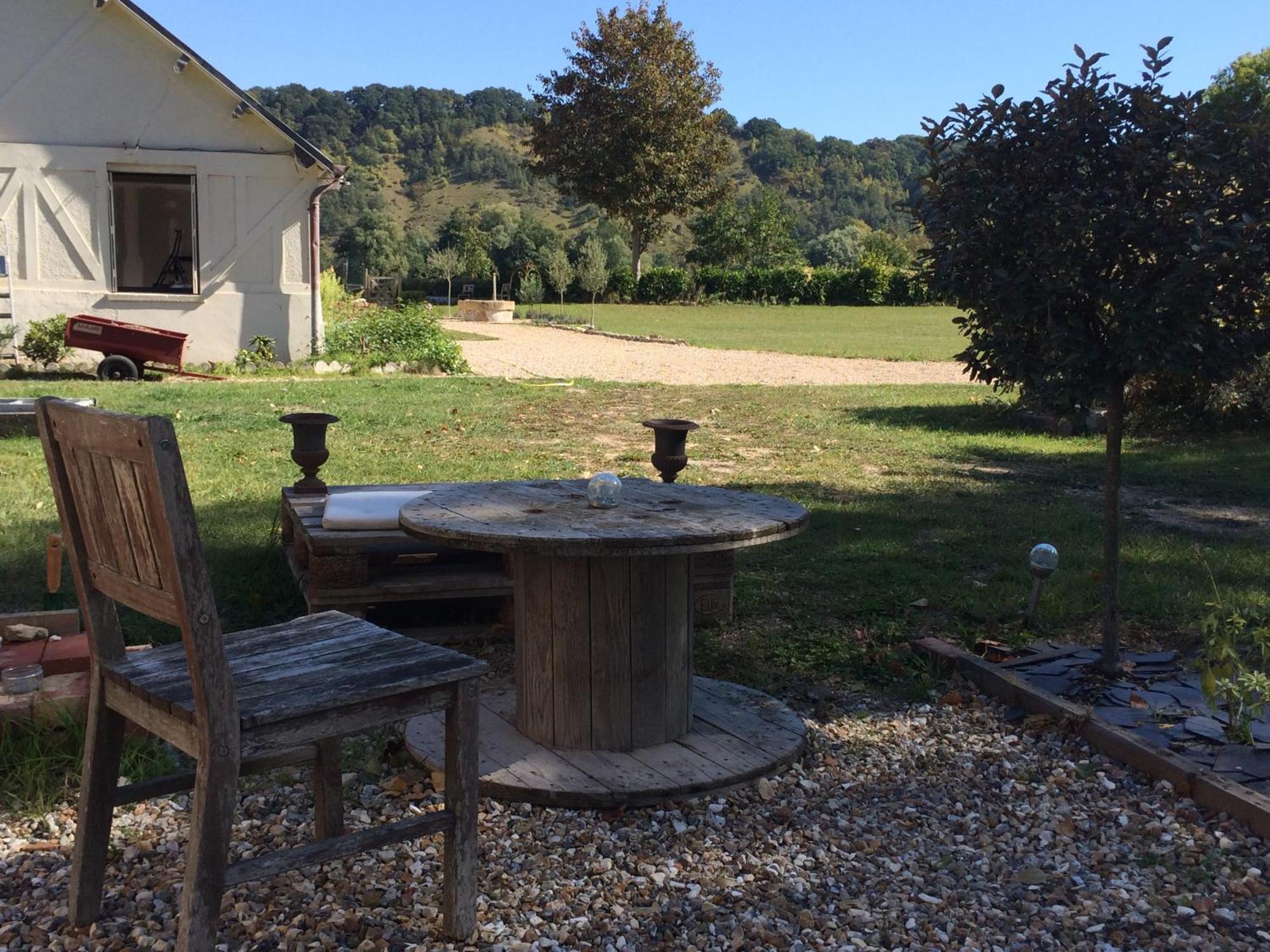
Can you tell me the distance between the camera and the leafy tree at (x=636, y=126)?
41.3m

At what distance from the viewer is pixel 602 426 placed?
420 inches

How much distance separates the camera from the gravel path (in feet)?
52.6

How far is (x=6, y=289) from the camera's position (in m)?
14.4

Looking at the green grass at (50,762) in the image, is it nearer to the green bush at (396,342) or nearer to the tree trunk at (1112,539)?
the tree trunk at (1112,539)

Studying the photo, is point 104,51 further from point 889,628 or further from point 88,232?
point 889,628

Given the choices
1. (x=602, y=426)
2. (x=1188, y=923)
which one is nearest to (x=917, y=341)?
(x=602, y=426)

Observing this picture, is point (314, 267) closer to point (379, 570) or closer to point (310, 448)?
point (310, 448)

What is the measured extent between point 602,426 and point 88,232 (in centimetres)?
810

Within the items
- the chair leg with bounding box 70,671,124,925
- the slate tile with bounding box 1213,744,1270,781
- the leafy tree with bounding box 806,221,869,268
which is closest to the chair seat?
the chair leg with bounding box 70,671,124,925

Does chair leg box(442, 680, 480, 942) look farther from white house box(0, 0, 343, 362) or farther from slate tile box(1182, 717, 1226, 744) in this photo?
white house box(0, 0, 343, 362)

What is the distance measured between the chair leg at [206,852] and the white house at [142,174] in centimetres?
1374

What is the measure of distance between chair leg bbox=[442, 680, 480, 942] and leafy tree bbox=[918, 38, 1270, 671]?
249 centimetres

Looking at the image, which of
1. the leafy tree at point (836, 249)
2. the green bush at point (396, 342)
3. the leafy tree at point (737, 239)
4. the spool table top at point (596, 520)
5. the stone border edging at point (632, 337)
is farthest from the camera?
the leafy tree at point (836, 249)

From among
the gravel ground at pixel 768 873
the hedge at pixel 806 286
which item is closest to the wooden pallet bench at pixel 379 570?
the gravel ground at pixel 768 873
